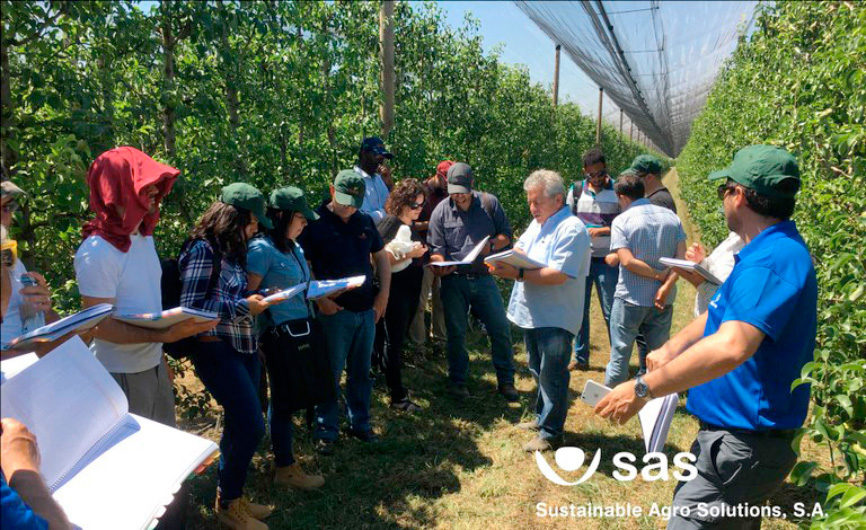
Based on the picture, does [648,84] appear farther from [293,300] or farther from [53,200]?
[53,200]

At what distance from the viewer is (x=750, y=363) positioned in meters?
1.96

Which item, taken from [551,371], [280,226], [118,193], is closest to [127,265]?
[118,193]

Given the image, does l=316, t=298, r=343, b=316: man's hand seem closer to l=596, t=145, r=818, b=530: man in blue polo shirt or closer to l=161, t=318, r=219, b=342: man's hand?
l=161, t=318, r=219, b=342: man's hand

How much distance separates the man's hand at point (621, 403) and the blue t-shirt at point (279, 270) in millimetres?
1970

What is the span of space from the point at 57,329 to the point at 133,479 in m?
0.51

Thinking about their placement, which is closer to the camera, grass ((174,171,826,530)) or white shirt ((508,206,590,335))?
grass ((174,171,826,530))

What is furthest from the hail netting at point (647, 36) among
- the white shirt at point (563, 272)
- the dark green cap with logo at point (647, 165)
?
the white shirt at point (563, 272)

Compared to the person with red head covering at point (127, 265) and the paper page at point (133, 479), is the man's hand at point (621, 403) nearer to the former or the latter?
the paper page at point (133, 479)

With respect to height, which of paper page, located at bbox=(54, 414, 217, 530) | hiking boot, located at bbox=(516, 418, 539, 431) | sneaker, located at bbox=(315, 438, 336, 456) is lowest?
hiking boot, located at bbox=(516, 418, 539, 431)

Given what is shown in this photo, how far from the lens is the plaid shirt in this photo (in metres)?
2.76

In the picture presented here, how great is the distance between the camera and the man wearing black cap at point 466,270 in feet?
16.1

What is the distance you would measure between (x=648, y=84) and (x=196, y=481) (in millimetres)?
14222

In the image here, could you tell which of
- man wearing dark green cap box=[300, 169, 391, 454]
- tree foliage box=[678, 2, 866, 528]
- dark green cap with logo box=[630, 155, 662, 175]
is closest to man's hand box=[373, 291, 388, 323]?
man wearing dark green cap box=[300, 169, 391, 454]

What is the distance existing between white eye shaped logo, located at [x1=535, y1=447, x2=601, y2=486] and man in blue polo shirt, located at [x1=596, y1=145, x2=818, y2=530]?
1677 mm
